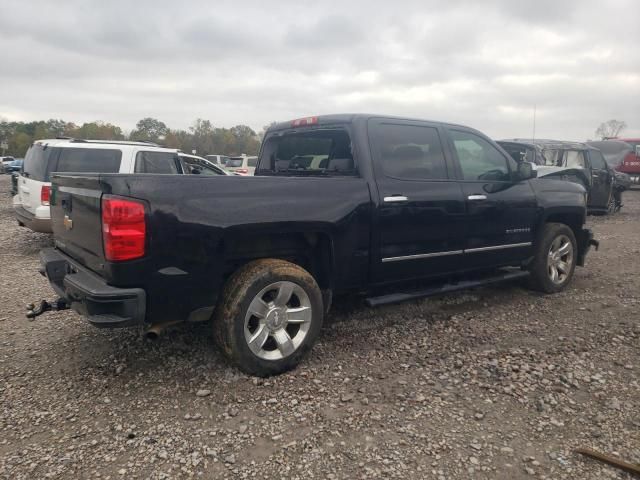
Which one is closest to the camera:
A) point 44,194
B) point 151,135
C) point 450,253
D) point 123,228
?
point 123,228

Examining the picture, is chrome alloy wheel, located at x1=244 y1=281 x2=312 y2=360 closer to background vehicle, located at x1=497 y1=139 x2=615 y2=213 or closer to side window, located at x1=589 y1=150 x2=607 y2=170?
background vehicle, located at x1=497 y1=139 x2=615 y2=213

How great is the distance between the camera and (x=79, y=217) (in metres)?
3.25

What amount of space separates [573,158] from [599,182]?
90 cm

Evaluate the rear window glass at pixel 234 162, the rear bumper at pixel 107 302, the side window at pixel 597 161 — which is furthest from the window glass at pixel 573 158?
the rear bumper at pixel 107 302

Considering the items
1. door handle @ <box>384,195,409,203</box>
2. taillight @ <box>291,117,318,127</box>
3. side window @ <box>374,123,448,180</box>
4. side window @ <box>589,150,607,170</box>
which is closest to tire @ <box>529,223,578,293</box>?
side window @ <box>374,123,448,180</box>

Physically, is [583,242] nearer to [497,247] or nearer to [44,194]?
[497,247]

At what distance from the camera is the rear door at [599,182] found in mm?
12266

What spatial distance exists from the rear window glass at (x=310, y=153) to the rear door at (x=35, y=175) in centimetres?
393

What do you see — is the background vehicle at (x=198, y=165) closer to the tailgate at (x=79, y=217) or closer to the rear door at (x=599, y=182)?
the tailgate at (x=79, y=217)

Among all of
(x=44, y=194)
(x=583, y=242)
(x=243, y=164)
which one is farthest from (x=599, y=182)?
(x=44, y=194)

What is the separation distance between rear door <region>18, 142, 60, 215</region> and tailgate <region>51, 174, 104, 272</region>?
373 centimetres

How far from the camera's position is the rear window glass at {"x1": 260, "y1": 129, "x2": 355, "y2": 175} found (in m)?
4.07

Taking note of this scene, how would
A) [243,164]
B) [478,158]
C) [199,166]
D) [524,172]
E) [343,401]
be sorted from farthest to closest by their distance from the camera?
1. [243,164]
2. [199,166]
3. [524,172]
4. [478,158]
5. [343,401]

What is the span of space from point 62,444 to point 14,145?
90.4 meters
